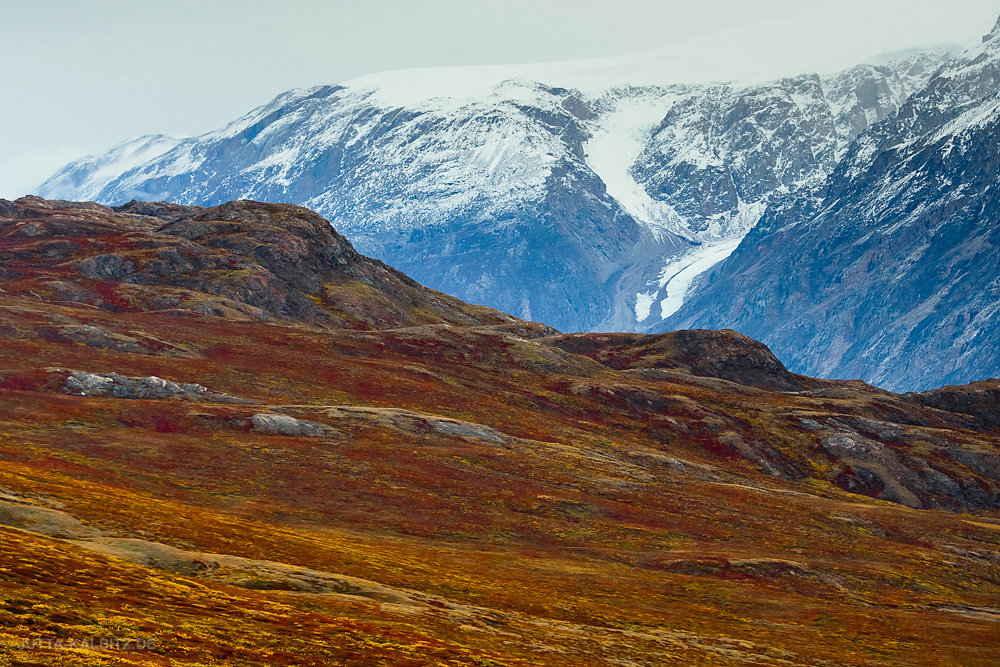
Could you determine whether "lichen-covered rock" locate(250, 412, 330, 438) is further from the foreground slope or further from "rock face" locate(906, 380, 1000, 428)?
"rock face" locate(906, 380, 1000, 428)

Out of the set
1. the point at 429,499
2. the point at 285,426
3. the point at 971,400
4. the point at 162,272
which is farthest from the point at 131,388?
the point at 971,400

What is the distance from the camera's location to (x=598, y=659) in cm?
4034

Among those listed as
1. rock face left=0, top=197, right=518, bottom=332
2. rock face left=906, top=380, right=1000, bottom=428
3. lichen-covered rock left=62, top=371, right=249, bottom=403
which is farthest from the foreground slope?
rock face left=906, top=380, right=1000, bottom=428

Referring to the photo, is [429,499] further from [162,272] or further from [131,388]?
[162,272]

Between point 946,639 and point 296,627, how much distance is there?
4579 centimetres

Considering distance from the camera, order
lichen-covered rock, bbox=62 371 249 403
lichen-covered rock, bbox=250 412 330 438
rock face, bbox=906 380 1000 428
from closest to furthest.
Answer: lichen-covered rock, bbox=250 412 330 438, lichen-covered rock, bbox=62 371 249 403, rock face, bbox=906 380 1000 428

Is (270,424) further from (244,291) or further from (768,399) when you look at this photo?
(768,399)

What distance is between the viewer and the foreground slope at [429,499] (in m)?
35.9

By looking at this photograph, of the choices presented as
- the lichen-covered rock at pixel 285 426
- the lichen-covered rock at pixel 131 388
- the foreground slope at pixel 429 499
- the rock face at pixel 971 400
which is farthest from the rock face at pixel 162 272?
the rock face at pixel 971 400

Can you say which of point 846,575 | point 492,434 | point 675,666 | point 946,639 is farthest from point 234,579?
point 492,434

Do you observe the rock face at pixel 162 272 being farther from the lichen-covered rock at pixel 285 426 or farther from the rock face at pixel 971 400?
the rock face at pixel 971 400

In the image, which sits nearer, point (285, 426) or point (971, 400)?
point (285, 426)

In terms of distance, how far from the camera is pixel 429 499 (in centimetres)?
7606

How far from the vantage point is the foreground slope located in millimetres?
35906
